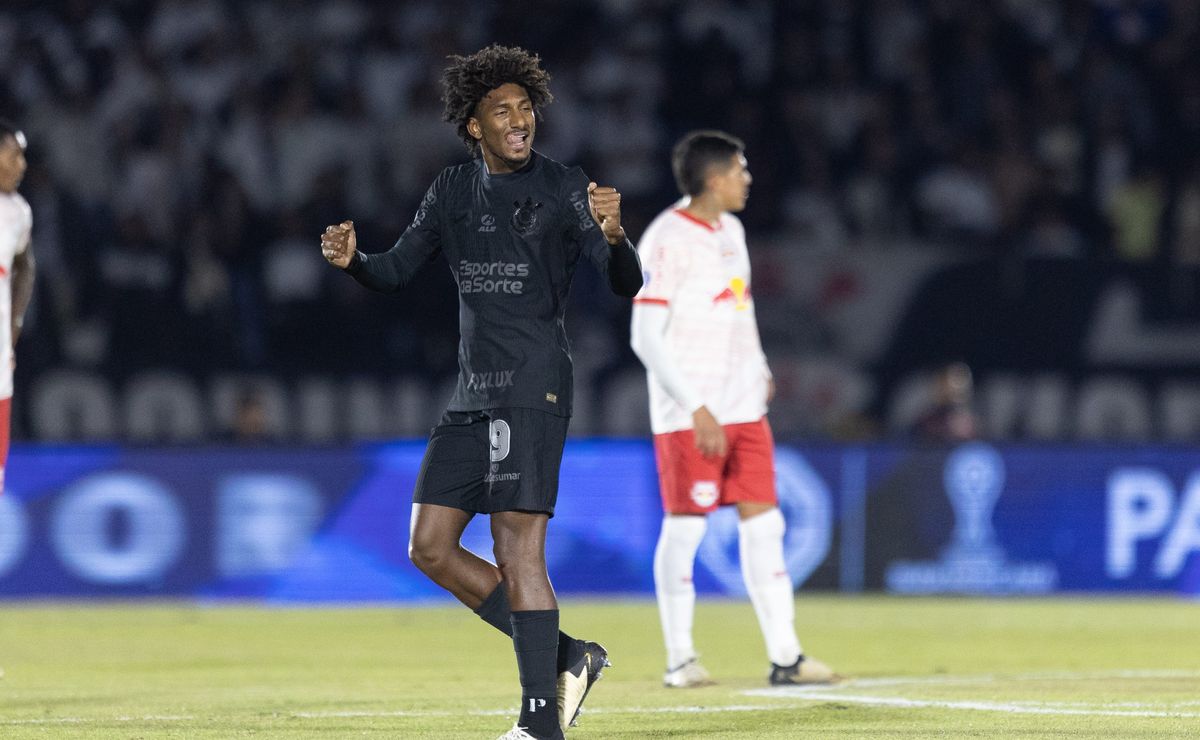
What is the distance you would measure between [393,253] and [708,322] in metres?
2.73

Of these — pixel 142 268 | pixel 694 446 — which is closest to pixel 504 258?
pixel 694 446

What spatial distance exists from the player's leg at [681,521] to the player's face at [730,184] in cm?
103

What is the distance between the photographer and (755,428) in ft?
29.6

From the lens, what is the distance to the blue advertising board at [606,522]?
46.7 feet

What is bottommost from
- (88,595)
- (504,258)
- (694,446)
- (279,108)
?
(88,595)

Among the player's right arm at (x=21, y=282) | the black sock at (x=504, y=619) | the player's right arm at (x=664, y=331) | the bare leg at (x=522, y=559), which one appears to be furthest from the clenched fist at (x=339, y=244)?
the player's right arm at (x=21, y=282)

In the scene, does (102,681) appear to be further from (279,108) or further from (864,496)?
(279,108)

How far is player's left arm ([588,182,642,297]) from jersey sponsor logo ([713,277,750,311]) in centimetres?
286

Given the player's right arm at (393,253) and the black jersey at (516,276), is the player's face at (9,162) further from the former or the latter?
the black jersey at (516,276)

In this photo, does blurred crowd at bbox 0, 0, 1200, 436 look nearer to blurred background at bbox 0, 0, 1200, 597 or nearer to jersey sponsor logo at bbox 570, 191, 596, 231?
blurred background at bbox 0, 0, 1200, 597

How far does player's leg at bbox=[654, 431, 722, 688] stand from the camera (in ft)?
29.2

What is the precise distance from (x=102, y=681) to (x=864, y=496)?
741 cm

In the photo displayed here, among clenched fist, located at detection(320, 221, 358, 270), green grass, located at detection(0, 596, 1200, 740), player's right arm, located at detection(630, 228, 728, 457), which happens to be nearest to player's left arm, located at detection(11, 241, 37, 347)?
green grass, located at detection(0, 596, 1200, 740)

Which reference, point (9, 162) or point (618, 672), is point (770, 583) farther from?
point (9, 162)
